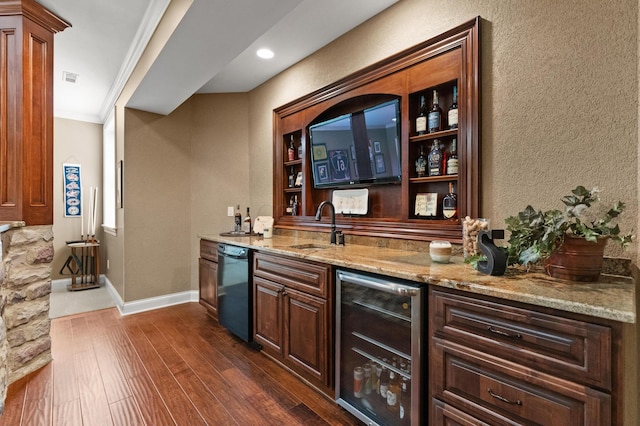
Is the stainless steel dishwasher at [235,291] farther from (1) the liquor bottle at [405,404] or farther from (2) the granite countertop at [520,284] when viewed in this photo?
(1) the liquor bottle at [405,404]

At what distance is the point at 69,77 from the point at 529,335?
4.98 meters

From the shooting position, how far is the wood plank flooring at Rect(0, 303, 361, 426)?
1817 mm

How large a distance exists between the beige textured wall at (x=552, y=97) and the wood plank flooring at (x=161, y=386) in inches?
65.7

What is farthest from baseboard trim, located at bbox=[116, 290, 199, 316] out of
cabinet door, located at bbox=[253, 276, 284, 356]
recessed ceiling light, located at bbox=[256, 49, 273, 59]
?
recessed ceiling light, located at bbox=[256, 49, 273, 59]

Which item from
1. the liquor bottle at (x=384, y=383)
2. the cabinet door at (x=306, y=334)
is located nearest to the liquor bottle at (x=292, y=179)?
the cabinet door at (x=306, y=334)

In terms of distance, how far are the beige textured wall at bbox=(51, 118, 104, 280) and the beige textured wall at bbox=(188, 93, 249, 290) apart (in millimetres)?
2314

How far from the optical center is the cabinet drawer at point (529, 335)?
96 cm

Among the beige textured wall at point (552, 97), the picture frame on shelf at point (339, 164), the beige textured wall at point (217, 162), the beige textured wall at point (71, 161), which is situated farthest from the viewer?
the beige textured wall at point (71, 161)

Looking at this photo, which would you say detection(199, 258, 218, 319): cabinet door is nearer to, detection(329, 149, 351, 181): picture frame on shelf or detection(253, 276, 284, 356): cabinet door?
detection(253, 276, 284, 356): cabinet door

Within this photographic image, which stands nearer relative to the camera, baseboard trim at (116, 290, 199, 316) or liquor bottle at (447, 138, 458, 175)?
liquor bottle at (447, 138, 458, 175)

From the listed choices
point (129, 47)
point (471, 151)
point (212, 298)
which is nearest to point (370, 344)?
point (471, 151)

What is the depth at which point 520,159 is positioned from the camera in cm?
171

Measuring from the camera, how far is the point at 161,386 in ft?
6.98

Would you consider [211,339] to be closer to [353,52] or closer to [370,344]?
[370,344]
